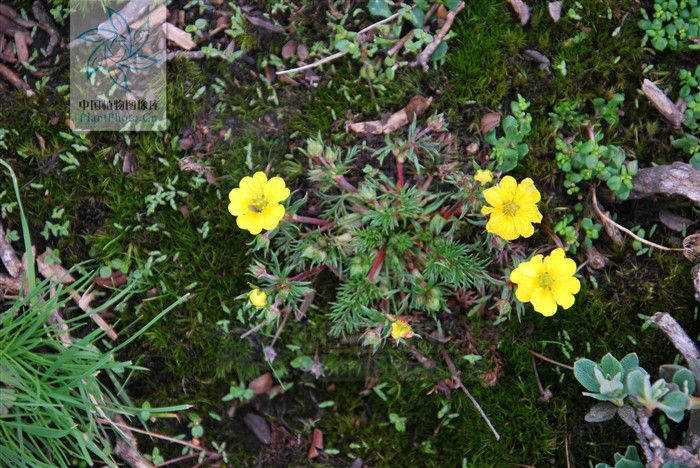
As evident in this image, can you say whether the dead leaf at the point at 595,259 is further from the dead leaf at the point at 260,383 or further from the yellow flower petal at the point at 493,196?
the dead leaf at the point at 260,383

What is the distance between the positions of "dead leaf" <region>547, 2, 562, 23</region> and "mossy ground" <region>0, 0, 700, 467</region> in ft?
0.10

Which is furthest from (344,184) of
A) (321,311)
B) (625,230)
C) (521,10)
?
(625,230)

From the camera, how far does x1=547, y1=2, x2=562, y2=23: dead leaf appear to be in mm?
3084

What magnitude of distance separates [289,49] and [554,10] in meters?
1.27

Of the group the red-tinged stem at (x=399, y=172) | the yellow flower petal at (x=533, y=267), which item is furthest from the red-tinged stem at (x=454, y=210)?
the yellow flower petal at (x=533, y=267)

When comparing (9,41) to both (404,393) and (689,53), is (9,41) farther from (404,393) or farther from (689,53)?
(689,53)

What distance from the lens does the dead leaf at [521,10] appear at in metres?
3.09

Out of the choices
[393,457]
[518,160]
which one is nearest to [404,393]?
[393,457]

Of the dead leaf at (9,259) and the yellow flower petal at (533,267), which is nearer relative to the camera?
the yellow flower petal at (533,267)

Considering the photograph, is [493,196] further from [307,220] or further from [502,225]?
[307,220]

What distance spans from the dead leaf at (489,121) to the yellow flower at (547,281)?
80 centimetres

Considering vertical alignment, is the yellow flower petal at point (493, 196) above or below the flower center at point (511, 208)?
above

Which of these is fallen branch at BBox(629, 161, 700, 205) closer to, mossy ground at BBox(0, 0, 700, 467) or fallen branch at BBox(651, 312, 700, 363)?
mossy ground at BBox(0, 0, 700, 467)

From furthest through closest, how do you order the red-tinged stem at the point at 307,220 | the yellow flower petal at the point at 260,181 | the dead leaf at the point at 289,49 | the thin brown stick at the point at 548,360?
the dead leaf at the point at 289,49, the thin brown stick at the point at 548,360, the red-tinged stem at the point at 307,220, the yellow flower petal at the point at 260,181
